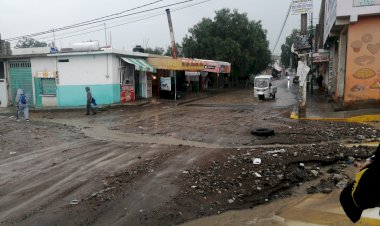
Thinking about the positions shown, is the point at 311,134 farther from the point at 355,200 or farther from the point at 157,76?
the point at 157,76

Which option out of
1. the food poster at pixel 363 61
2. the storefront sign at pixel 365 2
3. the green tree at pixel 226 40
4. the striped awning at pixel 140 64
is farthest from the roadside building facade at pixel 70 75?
the green tree at pixel 226 40

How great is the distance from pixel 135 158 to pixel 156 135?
3.97 metres

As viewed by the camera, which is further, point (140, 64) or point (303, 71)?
point (140, 64)

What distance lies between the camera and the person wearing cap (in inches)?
85.3

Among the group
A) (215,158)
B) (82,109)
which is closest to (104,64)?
(82,109)

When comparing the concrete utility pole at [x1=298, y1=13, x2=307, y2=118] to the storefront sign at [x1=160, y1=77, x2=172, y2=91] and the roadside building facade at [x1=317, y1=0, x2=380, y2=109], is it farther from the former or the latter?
the storefront sign at [x1=160, y1=77, x2=172, y2=91]

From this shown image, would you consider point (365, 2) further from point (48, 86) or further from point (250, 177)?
point (48, 86)

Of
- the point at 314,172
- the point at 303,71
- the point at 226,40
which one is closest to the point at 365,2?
the point at 303,71

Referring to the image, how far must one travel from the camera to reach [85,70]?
24.9m

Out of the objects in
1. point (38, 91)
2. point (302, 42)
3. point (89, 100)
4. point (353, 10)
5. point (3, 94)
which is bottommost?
point (89, 100)

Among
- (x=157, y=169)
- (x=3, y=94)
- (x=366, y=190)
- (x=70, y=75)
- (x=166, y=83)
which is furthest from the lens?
(x=166, y=83)

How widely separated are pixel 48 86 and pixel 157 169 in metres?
20.9

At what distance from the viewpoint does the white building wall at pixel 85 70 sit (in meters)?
24.6

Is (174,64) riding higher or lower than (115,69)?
higher
